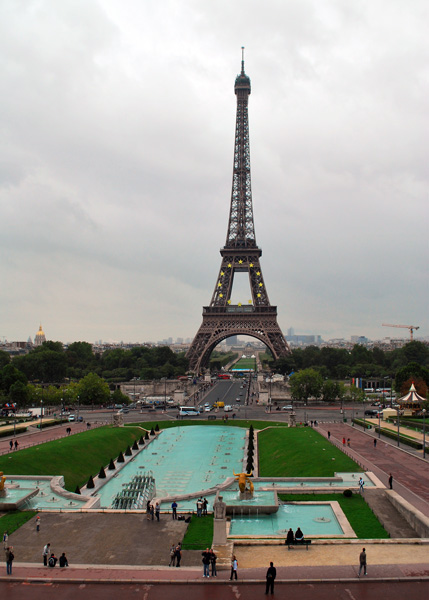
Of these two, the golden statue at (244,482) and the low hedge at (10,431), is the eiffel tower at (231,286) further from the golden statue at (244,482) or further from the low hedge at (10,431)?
the golden statue at (244,482)

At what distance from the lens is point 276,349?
11600 cm

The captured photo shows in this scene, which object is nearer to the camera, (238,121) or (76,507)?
(76,507)

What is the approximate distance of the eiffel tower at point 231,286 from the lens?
117 m

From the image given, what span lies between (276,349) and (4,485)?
8811cm

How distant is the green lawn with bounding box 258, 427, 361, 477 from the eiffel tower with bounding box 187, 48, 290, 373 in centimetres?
5981

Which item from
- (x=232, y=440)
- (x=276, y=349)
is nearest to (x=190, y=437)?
(x=232, y=440)

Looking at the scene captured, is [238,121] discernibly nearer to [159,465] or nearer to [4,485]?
[159,465]

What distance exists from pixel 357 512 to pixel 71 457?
25.8 meters

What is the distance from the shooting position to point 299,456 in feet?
142

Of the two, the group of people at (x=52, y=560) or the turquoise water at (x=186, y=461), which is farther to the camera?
the turquoise water at (x=186, y=461)

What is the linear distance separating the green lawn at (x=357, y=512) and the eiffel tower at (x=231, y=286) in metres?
84.2

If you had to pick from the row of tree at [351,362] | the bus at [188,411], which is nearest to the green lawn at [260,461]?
the bus at [188,411]

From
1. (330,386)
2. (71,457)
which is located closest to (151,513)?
(71,457)

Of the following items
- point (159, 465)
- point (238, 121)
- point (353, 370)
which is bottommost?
point (159, 465)
